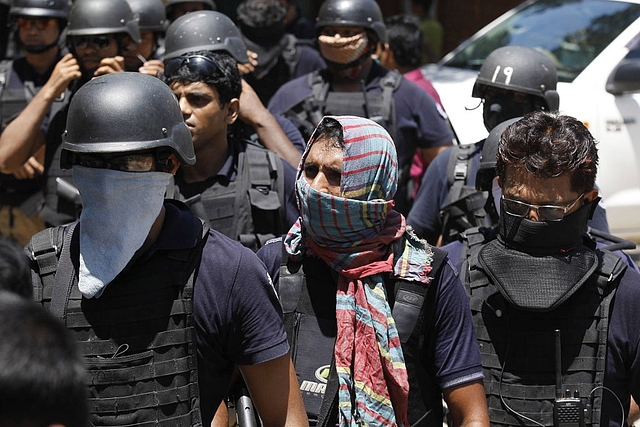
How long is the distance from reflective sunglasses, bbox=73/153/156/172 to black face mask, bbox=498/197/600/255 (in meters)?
1.19

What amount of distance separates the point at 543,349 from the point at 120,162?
1432mm

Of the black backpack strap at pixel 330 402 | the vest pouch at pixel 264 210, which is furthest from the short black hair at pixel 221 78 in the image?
the black backpack strap at pixel 330 402

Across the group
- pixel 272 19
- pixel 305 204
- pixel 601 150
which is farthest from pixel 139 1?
pixel 305 204

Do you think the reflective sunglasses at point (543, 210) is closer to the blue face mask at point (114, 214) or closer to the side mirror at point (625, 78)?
the blue face mask at point (114, 214)

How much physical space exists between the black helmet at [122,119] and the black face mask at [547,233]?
42.4 inches

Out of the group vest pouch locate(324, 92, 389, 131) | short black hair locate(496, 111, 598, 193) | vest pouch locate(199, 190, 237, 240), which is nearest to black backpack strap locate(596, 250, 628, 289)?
short black hair locate(496, 111, 598, 193)

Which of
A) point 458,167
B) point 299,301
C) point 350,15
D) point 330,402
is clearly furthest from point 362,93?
point 330,402

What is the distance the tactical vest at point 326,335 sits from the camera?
10.2 ft

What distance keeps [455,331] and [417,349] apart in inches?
4.8

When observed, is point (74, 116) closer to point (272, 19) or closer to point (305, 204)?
point (305, 204)

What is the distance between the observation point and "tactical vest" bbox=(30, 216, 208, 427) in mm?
2865

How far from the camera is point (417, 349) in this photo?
3156 mm

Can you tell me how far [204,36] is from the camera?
557 cm

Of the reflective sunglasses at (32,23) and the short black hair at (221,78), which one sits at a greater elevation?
the short black hair at (221,78)
